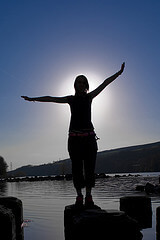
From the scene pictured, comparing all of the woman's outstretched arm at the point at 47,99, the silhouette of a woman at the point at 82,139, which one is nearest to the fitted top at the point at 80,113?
the silhouette of a woman at the point at 82,139

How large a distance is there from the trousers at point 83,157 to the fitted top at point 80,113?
219 mm

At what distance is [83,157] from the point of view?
4695 millimetres

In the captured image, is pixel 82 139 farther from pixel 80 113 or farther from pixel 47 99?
pixel 47 99

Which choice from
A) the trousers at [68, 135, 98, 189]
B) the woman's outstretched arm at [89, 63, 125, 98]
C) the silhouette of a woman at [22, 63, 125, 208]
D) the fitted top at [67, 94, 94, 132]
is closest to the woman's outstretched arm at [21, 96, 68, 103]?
the silhouette of a woman at [22, 63, 125, 208]

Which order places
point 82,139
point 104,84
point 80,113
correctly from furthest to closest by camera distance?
1. point 104,84
2. point 80,113
3. point 82,139

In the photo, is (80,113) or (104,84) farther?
(104,84)

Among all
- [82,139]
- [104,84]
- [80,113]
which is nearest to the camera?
[82,139]

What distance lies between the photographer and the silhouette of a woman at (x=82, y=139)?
182 inches

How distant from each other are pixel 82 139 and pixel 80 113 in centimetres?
59

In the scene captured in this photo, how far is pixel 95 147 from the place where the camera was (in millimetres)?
4703

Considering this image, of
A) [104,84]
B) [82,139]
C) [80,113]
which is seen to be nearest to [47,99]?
[80,113]

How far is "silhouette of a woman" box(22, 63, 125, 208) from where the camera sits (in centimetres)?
463

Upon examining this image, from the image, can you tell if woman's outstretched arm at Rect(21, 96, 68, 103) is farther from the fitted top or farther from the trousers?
the trousers

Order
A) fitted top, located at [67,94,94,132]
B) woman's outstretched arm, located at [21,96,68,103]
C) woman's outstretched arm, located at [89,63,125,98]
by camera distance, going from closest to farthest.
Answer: fitted top, located at [67,94,94,132] < woman's outstretched arm, located at [21,96,68,103] < woman's outstretched arm, located at [89,63,125,98]
